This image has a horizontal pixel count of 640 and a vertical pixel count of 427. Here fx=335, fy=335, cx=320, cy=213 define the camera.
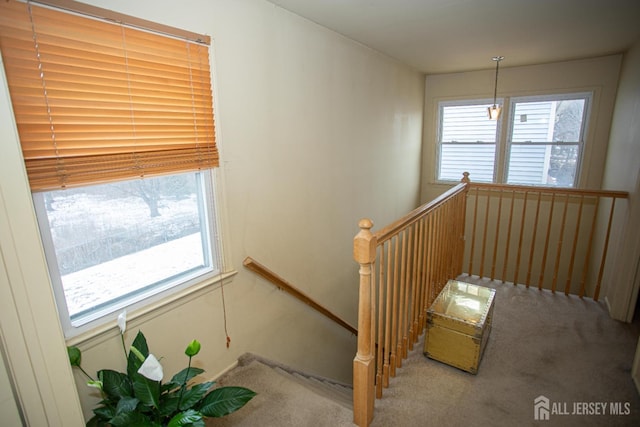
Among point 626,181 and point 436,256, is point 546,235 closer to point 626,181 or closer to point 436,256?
point 626,181

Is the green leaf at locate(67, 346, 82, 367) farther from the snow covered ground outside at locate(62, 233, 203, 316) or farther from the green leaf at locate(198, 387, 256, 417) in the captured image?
the green leaf at locate(198, 387, 256, 417)

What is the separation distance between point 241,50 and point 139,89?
2.46 feet

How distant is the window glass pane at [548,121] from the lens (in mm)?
4449

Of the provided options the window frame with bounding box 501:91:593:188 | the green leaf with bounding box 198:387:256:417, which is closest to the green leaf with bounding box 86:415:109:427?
the green leaf with bounding box 198:387:256:417

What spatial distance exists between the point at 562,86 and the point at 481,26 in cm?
235

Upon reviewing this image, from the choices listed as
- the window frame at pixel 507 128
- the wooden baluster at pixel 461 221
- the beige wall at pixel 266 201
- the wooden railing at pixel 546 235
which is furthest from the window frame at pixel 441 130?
the wooden baluster at pixel 461 221

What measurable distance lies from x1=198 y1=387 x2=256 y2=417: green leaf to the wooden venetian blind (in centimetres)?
116

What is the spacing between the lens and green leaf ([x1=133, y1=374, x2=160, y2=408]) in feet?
4.87

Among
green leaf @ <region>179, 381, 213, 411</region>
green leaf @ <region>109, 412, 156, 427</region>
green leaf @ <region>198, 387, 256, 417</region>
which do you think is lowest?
green leaf @ <region>198, 387, 256, 417</region>

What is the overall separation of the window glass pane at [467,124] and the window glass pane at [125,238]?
451 cm

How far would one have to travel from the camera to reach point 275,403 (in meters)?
2.04

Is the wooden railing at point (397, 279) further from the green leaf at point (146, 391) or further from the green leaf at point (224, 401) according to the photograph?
the green leaf at point (146, 391)

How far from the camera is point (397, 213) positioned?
4785 millimetres

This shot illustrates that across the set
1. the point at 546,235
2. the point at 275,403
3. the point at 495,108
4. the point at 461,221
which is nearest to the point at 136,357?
the point at 275,403
